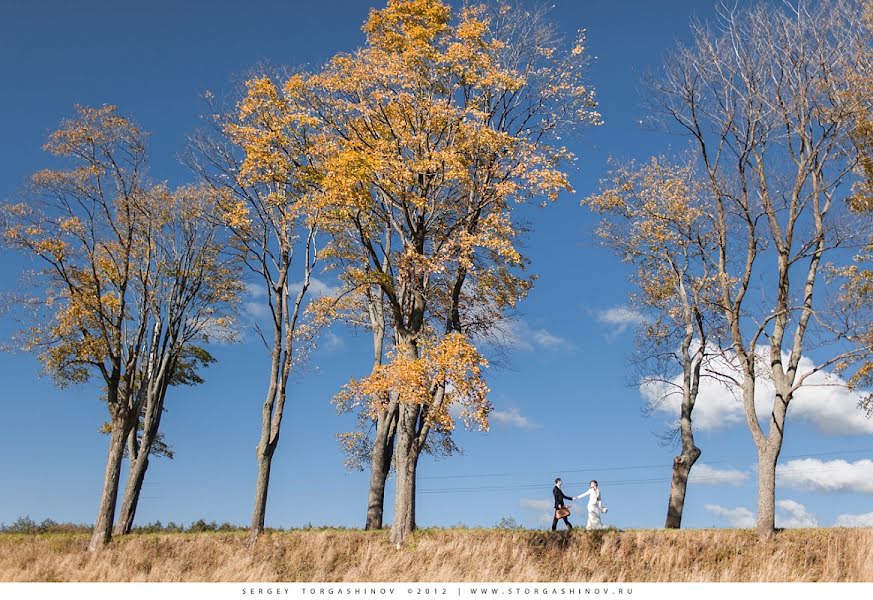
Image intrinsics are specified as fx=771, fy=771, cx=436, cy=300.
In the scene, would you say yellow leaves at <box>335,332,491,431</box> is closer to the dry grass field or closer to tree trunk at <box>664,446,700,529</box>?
the dry grass field

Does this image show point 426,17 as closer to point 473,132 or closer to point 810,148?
point 473,132

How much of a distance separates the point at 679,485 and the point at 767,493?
19.3 ft

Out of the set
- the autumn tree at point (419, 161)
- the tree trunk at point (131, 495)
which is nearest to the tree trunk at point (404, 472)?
the autumn tree at point (419, 161)

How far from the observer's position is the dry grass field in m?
18.7

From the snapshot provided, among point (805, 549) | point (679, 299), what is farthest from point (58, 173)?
point (805, 549)

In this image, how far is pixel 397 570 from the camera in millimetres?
18828

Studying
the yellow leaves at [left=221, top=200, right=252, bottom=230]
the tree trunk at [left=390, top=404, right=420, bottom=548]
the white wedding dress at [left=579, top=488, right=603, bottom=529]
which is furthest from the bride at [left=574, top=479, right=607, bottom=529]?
the yellow leaves at [left=221, top=200, right=252, bottom=230]

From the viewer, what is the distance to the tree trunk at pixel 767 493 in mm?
22016

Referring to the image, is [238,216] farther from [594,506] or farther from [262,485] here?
[594,506]

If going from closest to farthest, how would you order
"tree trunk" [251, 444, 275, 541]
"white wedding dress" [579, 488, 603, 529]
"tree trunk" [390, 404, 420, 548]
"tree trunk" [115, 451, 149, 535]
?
"tree trunk" [390, 404, 420, 548] → "tree trunk" [251, 444, 275, 541] → "white wedding dress" [579, 488, 603, 529] → "tree trunk" [115, 451, 149, 535]

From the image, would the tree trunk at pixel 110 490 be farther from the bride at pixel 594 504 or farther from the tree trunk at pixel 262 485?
the bride at pixel 594 504

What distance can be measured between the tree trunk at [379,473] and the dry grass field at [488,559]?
4.51 meters

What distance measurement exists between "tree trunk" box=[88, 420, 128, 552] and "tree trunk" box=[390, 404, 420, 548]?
1095 centimetres

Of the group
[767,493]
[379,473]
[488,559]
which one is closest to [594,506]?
[767,493]
